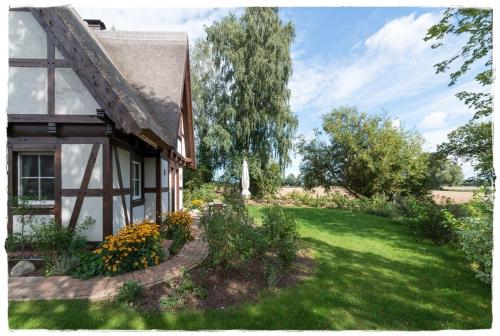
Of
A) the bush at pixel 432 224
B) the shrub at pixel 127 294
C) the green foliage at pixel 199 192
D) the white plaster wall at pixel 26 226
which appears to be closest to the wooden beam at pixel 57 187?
the white plaster wall at pixel 26 226

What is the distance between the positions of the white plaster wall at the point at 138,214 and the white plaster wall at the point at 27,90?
295 centimetres

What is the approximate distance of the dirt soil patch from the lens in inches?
Result: 130

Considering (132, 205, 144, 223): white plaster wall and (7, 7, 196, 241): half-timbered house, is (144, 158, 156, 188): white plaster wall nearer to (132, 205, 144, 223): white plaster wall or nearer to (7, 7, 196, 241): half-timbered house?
(132, 205, 144, 223): white plaster wall

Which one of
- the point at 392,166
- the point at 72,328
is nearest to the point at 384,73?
the point at 72,328

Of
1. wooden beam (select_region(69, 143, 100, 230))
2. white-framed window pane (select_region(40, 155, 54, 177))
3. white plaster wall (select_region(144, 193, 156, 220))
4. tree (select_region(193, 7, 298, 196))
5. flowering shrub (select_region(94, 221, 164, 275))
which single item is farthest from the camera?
tree (select_region(193, 7, 298, 196))

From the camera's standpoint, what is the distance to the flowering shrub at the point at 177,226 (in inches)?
250

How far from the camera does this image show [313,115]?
18.2m

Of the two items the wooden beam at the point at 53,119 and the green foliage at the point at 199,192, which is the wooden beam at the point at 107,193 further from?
the green foliage at the point at 199,192

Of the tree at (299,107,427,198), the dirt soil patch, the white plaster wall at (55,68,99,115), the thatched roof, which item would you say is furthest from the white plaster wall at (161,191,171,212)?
the tree at (299,107,427,198)

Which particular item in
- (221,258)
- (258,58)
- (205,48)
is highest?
(205,48)

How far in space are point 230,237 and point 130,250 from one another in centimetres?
184

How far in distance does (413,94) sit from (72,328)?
285 inches

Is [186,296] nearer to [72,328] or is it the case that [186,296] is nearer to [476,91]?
[72,328]

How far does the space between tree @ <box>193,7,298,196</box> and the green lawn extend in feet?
43.1
